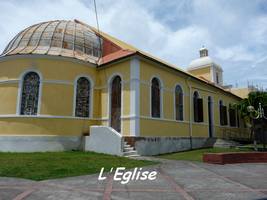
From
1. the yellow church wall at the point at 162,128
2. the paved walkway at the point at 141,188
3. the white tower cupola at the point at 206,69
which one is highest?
the white tower cupola at the point at 206,69

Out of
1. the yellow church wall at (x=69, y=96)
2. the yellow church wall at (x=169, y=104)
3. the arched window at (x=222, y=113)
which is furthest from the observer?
the arched window at (x=222, y=113)

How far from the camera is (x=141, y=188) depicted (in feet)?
22.2

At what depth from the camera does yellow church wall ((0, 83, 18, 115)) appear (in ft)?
51.7

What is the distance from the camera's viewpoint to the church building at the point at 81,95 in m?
15.5

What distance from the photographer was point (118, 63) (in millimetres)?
17078

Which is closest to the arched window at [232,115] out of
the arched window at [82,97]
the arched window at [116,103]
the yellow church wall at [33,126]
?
the arched window at [116,103]

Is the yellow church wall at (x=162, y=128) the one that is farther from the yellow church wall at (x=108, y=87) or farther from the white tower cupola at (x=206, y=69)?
the white tower cupola at (x=206, y=69)

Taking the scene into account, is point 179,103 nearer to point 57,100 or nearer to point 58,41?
point 57,100

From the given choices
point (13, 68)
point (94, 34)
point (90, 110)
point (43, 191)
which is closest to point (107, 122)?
point (90, 110)

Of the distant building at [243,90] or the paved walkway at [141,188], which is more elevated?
the distant building at [243,90]

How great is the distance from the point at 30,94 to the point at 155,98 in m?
7.97

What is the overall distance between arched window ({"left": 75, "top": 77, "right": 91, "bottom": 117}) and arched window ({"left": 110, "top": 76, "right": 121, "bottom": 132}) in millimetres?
1652

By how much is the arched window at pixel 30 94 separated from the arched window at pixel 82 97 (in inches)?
98.3

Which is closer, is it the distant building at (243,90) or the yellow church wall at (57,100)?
the yellow church wall at (57,100)
